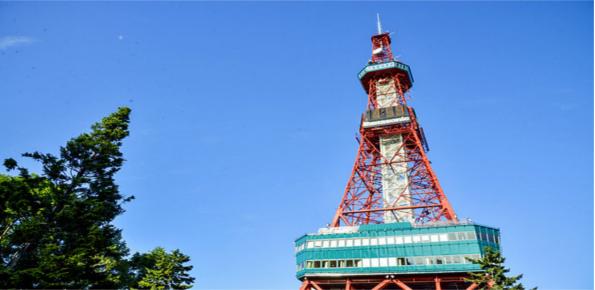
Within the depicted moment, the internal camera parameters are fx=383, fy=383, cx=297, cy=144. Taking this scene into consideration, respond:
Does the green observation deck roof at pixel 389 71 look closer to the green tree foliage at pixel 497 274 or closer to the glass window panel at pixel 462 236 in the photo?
the glass window panel at pixel 462 236

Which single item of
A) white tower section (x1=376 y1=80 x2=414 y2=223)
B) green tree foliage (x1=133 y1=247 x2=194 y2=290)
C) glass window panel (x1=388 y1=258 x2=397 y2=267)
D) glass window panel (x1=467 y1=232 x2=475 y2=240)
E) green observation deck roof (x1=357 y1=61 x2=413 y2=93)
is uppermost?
green observation deck roof (x1=357 y1=61 x2=413 y2=93)

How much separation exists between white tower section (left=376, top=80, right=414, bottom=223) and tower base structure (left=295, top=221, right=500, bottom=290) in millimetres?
10117

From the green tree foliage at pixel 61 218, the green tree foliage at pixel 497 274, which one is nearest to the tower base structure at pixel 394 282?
the green tree foliage at pixel 497 274

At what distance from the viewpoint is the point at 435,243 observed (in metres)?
49.3

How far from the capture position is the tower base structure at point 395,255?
47.8 metres

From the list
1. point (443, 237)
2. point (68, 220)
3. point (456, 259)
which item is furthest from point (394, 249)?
point (68, 220)

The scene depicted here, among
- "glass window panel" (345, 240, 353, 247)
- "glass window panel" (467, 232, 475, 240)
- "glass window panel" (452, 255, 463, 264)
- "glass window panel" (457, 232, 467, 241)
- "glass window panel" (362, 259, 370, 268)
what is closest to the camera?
"glass window panel" (452, 255, 463, 264)

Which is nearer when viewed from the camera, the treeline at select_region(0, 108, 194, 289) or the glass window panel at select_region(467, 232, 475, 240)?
the treeline at select_region(0, 108, 194, 289)

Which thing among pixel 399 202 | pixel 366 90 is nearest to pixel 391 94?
pixel 366 90

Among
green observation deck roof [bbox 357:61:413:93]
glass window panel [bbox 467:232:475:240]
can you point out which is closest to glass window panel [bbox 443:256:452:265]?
glass window panel [bbox 467:232:475:240]

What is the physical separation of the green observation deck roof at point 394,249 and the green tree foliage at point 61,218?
2689 cm

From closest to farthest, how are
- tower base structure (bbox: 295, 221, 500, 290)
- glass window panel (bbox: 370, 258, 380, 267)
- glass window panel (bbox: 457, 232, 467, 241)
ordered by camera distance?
tower base structure (bbox: 295, 221, 500, 290) < glass window panel (bbox: 457, 232, 467, 241) < glass window panel (bbox: 370, 258, 380, 267)

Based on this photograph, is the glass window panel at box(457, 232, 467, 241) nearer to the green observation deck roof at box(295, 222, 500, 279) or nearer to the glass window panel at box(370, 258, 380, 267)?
the green observation deck roof at box(295, 222, 500, 279)

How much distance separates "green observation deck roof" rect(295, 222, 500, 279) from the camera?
47844mm
